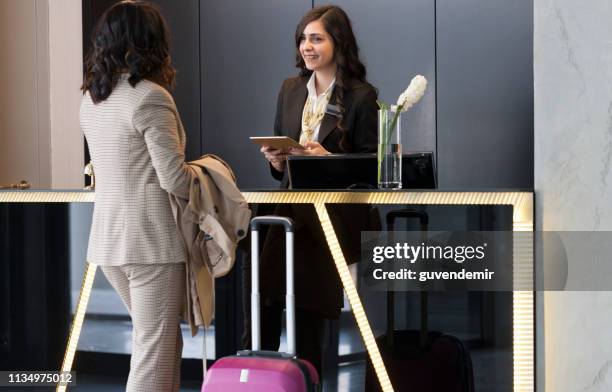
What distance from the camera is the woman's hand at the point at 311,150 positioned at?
11.3ft

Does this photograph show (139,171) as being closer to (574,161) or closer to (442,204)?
(442,204)

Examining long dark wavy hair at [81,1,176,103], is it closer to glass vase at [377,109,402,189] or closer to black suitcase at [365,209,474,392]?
glass vase at [377,109,402,189]

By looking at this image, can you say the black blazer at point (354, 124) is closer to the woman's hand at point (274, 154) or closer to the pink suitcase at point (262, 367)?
the woman's hand at point (274, 154)

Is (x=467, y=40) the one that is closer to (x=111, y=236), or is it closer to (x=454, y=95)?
(x=454, y=95)

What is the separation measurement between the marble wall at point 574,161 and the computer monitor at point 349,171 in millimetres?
429

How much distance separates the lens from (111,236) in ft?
9.12

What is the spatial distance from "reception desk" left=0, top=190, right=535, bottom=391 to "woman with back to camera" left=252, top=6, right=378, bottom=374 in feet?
0.24

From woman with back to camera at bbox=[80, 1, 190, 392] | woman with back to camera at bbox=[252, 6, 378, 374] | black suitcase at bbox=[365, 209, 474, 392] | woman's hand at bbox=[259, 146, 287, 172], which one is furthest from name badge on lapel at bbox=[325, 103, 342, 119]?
woman with back to camera at bbox=[80, 1, 190, 392]

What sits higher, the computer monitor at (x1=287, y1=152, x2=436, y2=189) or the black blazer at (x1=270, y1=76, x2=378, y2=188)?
the black blazer at (x1=270, y1=76, x2=378, y2=188)

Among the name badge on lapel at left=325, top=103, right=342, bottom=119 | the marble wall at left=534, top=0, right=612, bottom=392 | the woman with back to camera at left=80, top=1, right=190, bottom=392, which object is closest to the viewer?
the marble wall at left=534, top=0, right=612, bottom=392

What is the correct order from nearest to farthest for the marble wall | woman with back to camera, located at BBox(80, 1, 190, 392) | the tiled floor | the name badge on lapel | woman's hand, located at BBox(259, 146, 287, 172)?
the marble wall → woman with back to camera, located at BBox(80, 1, 190, 392) → the tiled floor → woman's hand, located at BBox(259, 146, 287, 172) → the name badge on lapel

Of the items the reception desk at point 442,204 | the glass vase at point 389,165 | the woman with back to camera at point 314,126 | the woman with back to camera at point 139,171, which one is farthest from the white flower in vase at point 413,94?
the woman with back to camera at point 139,171

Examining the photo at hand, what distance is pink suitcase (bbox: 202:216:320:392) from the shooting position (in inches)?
108

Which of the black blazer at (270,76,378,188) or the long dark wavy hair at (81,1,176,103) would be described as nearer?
the long dark wavy hair at (81,1,176,103)
